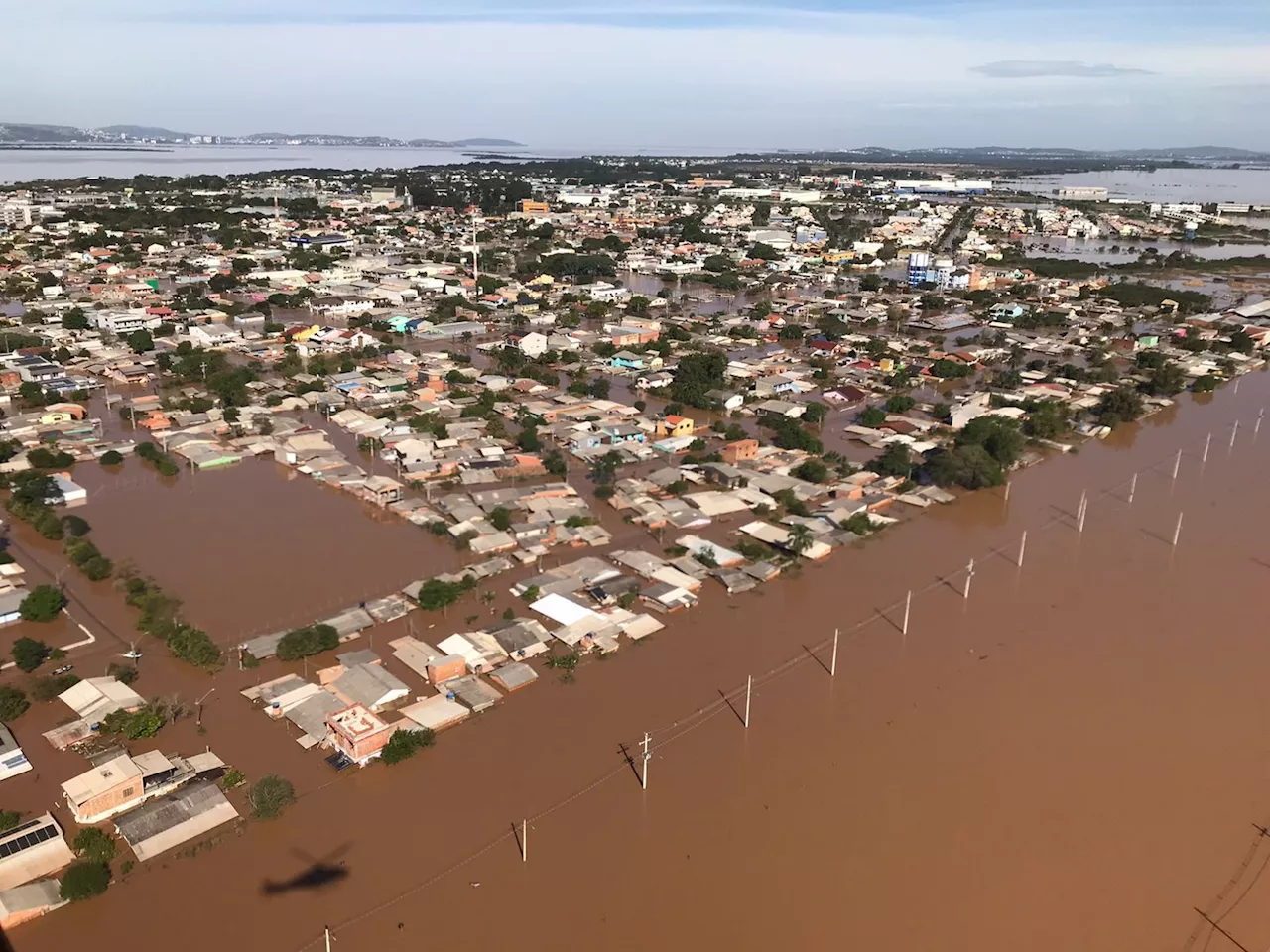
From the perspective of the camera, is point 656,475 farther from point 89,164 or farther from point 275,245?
point 89,164

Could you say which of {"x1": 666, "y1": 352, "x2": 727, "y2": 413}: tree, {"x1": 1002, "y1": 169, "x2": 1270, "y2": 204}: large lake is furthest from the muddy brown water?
{"x1": 1002, "y1": 169, "x2": 1270, "y2": 204}: large lake

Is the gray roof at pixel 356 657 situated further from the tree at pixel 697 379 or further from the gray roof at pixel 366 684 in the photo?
the tree at pixel 697 379

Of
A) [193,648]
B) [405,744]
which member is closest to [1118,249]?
[405,744]

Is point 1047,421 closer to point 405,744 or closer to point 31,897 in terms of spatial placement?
point 405,744

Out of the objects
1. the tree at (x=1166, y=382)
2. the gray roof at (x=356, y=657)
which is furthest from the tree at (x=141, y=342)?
the tree at (x=1166, y=382)

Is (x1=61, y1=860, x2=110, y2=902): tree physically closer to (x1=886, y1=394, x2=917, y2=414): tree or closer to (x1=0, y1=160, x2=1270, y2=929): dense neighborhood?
(x1=0, y1=160, x2=1270, y2=929): dense neighborhood

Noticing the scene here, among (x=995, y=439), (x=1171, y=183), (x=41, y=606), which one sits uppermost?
(x=1171, y=183)
